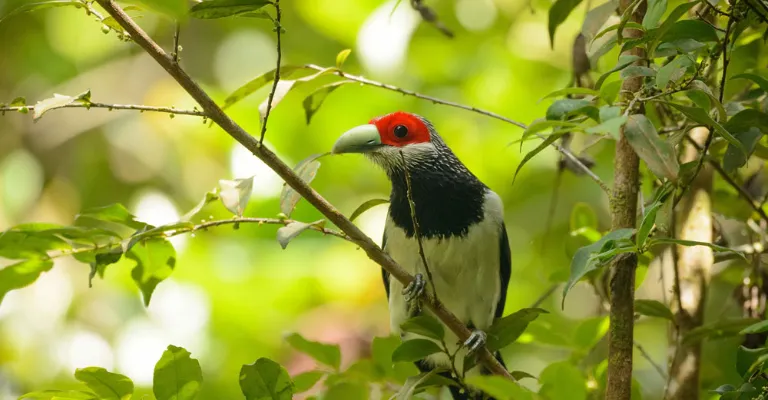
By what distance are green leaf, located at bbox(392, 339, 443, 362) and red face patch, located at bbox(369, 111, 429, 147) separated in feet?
3.69

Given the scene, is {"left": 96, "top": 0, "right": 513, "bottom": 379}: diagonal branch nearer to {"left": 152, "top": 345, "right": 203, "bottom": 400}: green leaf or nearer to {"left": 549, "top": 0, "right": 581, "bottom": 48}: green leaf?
{"left": 152, "top": 345, "right": 203, "bottom": 400}: green leaf

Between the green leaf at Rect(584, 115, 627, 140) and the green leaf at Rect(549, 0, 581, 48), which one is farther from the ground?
the green leaf at Rect(549, 0, 581, 48)

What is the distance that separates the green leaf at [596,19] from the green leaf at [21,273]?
1223 mm

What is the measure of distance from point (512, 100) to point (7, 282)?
2500mm

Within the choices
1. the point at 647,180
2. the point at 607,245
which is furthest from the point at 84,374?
the point at 647,180

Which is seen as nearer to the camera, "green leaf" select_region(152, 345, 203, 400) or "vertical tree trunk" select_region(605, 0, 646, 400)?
"green leaf" select_region(152, 345, 203, 400)

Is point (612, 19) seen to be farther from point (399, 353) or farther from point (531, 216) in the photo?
point (531, 216)

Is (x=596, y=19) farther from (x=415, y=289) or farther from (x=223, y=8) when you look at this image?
(x=223, y=8)

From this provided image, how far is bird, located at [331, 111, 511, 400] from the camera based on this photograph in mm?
2568

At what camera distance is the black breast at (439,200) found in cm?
257

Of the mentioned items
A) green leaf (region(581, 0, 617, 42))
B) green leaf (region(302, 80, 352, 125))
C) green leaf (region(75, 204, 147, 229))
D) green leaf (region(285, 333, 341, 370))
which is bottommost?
green leaf (region(285, 333, 341, 370))

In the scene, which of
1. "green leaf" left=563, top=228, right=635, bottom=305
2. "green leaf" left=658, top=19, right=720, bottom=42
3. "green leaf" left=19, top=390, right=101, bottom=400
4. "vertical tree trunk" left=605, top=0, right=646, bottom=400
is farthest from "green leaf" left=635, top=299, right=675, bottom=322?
"green leaf" left=19, top=390, right=101, bottom=400

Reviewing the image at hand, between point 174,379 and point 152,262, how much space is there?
0.36 metres

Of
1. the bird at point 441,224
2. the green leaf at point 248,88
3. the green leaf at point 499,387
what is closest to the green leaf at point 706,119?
the green leaf at point 499,387
